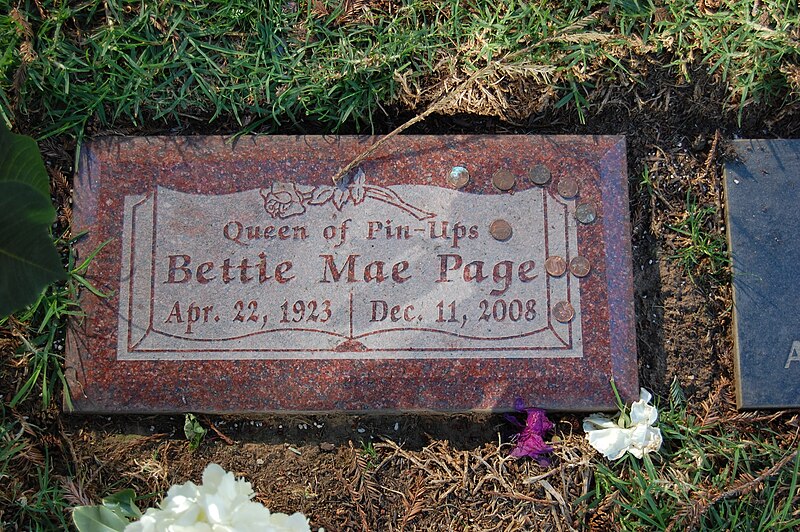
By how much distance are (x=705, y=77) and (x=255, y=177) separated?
5.32 ft

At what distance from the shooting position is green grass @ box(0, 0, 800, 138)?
2.26 meters

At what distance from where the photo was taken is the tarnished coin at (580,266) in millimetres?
2160

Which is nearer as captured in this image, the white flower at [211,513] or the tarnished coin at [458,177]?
the white flower at [211,513]

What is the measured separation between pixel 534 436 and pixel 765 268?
0.97m

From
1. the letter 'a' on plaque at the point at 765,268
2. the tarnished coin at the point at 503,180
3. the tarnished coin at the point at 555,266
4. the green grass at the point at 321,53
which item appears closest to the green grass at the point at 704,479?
the letter 'a' on plaque at the point at 765,268

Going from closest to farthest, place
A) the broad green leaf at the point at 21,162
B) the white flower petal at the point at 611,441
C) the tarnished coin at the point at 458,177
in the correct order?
the broad green leaf at the point at 21,162, the white flower petal at the point at 611,441, the tarnished coin at the point at 458,177

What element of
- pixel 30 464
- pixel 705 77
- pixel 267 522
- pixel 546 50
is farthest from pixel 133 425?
pixel 705 77

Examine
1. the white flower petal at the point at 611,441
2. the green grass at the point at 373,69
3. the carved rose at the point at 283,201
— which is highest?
the green grass at the point at 373,69

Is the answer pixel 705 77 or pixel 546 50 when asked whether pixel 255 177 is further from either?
pixel 705 77

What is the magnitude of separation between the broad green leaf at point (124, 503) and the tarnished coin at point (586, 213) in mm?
1623

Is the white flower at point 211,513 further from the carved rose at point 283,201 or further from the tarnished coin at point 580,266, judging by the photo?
the tarnished coin at point 580,266

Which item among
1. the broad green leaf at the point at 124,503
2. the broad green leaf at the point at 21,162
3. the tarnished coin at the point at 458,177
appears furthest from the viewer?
the tarnished coin at the point at 458,177

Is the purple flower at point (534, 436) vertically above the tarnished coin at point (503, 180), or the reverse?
the tarnished coin at point (503, 180)

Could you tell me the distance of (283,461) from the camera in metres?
2.21
